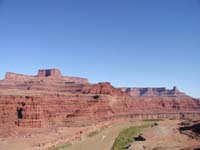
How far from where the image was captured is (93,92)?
9556cm

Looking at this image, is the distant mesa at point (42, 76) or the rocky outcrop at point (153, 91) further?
the rocky outcrop at point (153, 91)

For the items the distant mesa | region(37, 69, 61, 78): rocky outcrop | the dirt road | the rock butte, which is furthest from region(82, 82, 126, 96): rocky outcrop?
the dirt road

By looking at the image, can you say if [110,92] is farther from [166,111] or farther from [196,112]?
[196,112]

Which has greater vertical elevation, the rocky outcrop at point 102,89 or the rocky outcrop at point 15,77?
the rocky outcrop at point 15,77

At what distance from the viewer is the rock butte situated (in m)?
47.9

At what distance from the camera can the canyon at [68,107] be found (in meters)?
47.5

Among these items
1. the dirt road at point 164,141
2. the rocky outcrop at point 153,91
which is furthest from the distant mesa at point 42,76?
the dirt road at point 164,141

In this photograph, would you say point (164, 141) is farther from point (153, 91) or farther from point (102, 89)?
point (153, 91)

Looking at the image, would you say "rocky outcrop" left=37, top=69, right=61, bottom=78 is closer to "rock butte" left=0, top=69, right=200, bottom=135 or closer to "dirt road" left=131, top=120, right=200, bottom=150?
"rock butte" left=0, top=69, right=200, bottom=135

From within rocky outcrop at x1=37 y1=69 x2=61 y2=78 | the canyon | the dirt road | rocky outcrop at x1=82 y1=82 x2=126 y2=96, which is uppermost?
rocky outcrop at x1=37 y1=69 x2=61 y2=78

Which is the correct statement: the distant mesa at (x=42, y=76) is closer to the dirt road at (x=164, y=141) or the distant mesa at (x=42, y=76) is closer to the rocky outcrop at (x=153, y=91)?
the rocky outcrop at (x=153, y=91)

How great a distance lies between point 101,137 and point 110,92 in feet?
128

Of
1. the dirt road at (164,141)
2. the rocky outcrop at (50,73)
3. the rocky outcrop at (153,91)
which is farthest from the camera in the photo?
the rocky outcrop at (153,91)

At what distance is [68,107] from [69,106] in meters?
0.51
